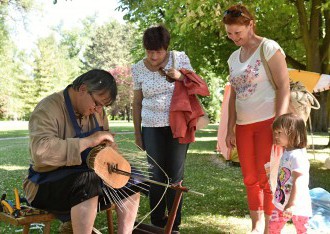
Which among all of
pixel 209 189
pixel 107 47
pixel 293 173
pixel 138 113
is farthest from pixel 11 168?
pixel 107 47

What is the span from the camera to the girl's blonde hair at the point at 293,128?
9.70 ft

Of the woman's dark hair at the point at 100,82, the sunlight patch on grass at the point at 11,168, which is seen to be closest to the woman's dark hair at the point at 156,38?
the woman's dark hair at the point at 100,82

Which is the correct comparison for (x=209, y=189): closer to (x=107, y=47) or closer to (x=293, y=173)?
(x=293, y=173)

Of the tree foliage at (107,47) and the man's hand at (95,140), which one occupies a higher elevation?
the tree foliage at (107,47)

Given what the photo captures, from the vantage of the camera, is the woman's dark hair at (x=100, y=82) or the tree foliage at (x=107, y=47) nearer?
the woman's dark hair at (x=100, y=82)

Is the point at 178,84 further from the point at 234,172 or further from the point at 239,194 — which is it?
the point at 234,172

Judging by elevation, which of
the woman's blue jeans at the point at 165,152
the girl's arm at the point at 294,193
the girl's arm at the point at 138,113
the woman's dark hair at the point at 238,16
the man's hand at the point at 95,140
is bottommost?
the girl's arm at the point at 294,193

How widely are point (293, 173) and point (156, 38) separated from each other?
1307 millimetres

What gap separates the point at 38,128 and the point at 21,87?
39.3 meters

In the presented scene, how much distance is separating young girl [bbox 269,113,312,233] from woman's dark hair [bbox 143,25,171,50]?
971 millimetres

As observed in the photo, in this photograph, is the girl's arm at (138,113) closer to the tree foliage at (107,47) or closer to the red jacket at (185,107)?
the red jacket at (185,107)

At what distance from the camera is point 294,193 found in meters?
2.88

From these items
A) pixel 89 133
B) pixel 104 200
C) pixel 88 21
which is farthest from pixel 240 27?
pixel 88 21

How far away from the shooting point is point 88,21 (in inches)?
2442
